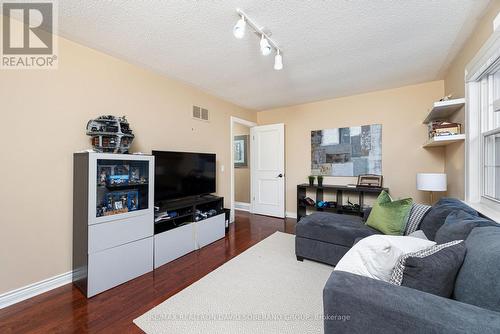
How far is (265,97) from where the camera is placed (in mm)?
3959

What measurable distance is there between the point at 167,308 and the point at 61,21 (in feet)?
8.55

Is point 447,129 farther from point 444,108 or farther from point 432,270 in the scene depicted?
point 432,270

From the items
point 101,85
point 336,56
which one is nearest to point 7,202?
point 101,85

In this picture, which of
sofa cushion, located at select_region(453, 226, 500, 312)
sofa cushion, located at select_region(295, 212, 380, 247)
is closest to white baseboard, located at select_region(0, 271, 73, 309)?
sofa cushion, located at select_region(295, 212, 380, 247)

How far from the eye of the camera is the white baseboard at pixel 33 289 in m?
1.74

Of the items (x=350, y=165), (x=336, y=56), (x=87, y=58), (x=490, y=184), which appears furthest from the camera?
(x=350, y=165)

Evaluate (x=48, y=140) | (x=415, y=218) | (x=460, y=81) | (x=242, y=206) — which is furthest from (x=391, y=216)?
(x=242, y=206)

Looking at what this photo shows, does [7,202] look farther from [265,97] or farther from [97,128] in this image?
[265,97]

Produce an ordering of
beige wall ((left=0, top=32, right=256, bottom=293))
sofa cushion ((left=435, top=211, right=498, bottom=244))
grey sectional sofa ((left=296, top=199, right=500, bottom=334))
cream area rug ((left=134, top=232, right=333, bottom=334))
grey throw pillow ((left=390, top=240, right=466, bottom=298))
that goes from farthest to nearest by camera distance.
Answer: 1. beige wall ((left=0, top=32, right=256, bottom=293))
2. cream area rug ((left=134, top=232, right=333, bottom=334))
3. sofa cushion ((left=435, top=211, right=498, bottom=244))
4. grey throw pillow ((left=390, top=240, right=466, bottom=298))
5. grey sectional sofa ((left=296, top=199, right=500, bottom=334))

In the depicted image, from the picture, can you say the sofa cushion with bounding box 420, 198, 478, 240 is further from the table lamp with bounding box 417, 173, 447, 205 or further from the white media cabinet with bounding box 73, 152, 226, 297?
the white media cabinet with bounding box 73, 152, 226, 297

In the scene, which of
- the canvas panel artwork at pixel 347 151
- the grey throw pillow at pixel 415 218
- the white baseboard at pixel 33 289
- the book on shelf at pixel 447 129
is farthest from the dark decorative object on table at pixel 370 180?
the white baseboard at pixel 33 289

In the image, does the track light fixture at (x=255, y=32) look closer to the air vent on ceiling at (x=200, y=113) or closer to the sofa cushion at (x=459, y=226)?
the air vent on ceiling at (x=200, y=113)

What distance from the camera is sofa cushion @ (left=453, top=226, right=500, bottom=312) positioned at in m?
0.84

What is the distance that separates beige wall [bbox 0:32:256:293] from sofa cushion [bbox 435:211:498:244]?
9.96ft
